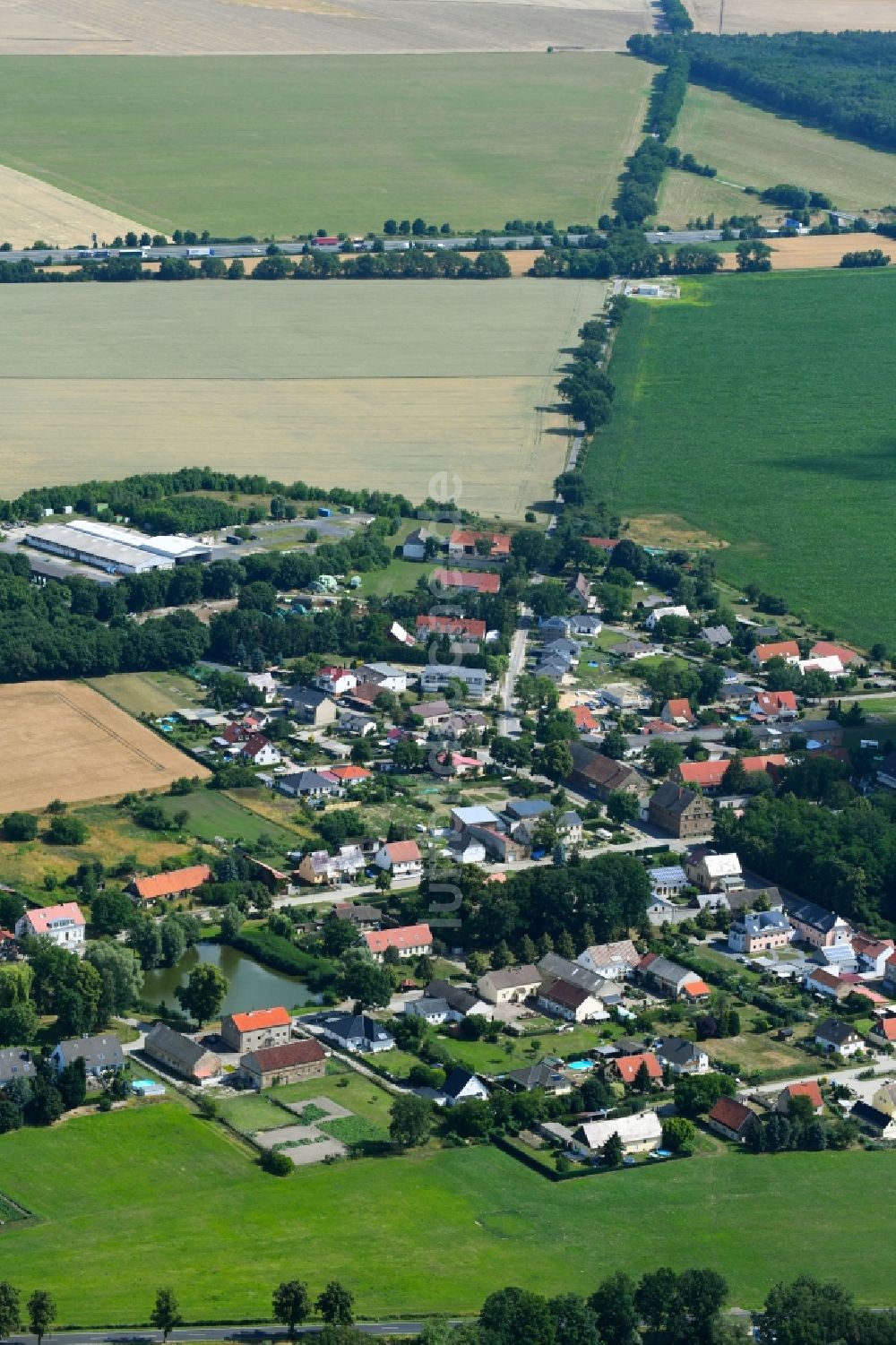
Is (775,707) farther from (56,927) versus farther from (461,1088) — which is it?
(461,1088)

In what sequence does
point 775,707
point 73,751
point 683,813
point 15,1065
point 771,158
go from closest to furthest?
1. point 15,1065
2. point 683,813
3. point 73,751
4. point 775,707
5. point 771,158

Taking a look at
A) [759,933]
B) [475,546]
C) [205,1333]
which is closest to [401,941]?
[759,933]

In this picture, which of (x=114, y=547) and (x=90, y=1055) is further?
(x=114, y=547)

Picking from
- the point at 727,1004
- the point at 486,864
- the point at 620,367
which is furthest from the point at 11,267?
the point at 727,1004

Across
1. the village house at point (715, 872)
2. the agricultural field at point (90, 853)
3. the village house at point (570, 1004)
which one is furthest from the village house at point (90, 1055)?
the village house at point (715, 872)

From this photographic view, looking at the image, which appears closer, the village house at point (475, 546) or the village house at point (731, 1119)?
the village house at point (731, 1119)

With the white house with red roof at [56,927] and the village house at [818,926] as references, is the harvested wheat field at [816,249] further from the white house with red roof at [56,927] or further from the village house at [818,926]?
the white house with red roof at [56,927]

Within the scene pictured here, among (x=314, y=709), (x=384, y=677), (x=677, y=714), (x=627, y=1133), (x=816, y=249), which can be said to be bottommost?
(x=314, y=709)

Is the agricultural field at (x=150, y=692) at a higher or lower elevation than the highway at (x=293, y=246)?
lower
